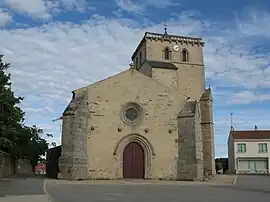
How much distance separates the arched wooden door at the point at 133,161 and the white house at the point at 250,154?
120 feet

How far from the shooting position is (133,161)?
105 ft

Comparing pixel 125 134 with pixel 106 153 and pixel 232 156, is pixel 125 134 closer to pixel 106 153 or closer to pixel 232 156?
pixel 106 153

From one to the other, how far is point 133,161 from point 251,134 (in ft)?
138

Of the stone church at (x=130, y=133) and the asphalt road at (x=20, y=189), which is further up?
the stone church at (x=130, y=133)

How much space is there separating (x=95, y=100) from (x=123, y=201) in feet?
60.2

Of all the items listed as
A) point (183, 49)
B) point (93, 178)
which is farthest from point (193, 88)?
point (93, 178)

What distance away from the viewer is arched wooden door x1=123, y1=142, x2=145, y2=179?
31.7m

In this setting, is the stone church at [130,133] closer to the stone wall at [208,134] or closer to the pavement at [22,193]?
the stone wall at [208,134]

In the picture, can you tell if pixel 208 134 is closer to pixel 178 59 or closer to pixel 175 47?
pixel 178 59

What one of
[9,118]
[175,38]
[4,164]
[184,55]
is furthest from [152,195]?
[175,38]

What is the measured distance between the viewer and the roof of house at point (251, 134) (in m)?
67.4

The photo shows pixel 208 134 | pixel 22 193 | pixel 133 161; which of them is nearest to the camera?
pixel 22 193

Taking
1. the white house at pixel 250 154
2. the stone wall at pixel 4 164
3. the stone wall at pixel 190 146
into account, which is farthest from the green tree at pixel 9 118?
the white house at pixel 250 154

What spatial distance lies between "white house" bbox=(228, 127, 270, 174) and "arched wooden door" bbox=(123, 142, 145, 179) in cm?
3660
